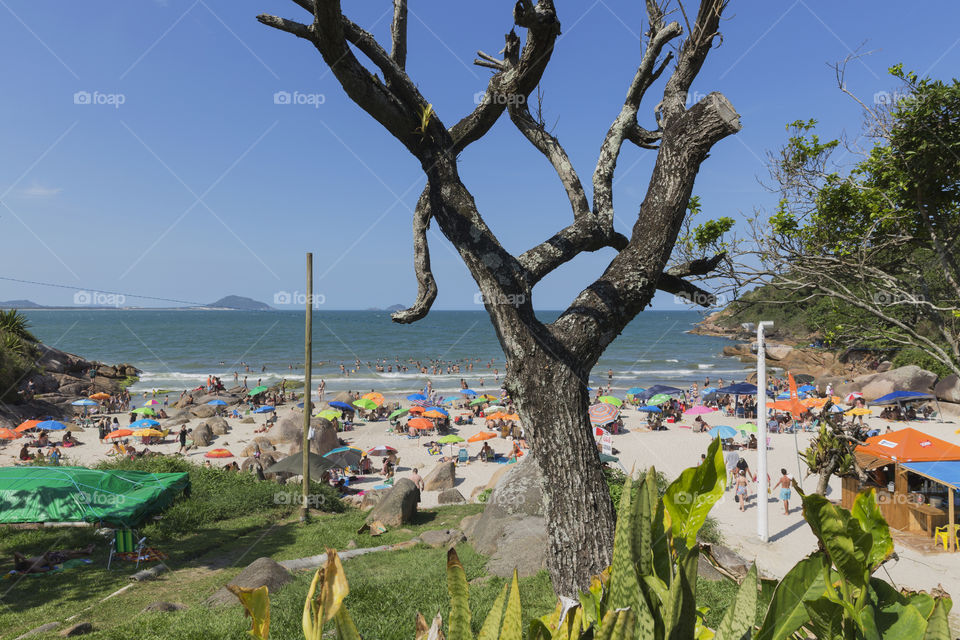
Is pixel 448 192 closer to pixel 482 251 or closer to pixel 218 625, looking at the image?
pixel 482 251

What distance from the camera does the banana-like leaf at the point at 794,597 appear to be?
0.87m

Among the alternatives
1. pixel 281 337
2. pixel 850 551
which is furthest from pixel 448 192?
pixel 281 337

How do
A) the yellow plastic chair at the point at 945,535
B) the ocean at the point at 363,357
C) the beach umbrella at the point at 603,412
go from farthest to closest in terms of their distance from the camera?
the ocean at the point at 363,357 < the beach umbrella at the point at 603,412 < the yellow plastic chair at the point at 945,535

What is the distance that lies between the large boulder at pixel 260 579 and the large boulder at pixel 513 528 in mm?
3283

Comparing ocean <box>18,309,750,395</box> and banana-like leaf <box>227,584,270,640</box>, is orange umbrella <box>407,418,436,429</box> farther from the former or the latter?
banana-like leaf <box>227,584,270,640</box>

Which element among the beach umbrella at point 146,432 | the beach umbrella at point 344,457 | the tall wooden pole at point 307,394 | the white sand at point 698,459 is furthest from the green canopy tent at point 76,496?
the beach umbrella at point 146,432

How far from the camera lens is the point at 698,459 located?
22891mm

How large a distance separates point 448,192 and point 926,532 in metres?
14.3

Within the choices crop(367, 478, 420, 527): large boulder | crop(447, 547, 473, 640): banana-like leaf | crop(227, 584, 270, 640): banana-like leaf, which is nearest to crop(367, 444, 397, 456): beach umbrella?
crop(367, 478, 420, 527): large boulder

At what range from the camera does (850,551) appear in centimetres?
88

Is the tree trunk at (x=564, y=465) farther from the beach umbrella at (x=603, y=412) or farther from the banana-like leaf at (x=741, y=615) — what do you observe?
the beach umbrella at (x=603, y=412)

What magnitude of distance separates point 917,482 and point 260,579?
570 inches

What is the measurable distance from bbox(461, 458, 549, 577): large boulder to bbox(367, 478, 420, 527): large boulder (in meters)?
2.39

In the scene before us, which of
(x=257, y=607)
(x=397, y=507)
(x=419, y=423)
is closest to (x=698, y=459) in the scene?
(x=419, y=423)
